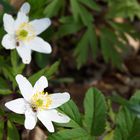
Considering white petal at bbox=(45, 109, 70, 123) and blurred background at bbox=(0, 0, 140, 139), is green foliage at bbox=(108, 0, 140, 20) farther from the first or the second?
white petal at bbox=(45, 109, 70, 123)

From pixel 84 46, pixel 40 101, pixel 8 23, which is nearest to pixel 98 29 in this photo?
pixel 84 46

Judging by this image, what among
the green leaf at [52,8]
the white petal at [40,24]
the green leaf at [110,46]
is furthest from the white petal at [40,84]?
the green leaf at [110,46]

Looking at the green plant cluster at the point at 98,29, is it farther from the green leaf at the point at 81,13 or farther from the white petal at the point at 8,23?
the white petal at the point at 8,23

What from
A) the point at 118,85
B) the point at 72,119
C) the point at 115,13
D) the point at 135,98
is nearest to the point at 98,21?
the point at 115,13

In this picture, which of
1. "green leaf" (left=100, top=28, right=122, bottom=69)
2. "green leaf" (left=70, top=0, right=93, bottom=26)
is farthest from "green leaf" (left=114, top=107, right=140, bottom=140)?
"green leaf" (left=100, top=28, right=122, bottom=69)

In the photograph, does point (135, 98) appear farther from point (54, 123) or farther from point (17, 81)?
point (17, 81)

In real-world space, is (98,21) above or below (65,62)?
above
